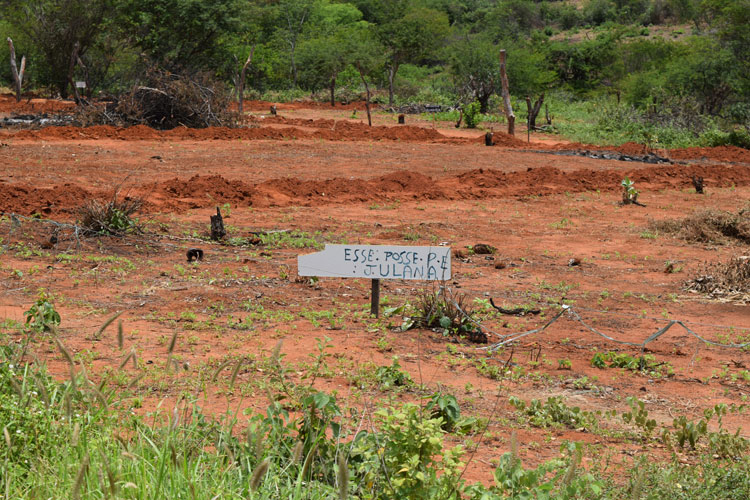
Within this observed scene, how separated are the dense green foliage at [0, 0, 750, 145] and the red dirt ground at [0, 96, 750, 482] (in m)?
12.4

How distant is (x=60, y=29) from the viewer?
3331 cm

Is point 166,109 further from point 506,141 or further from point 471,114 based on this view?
point 471,114

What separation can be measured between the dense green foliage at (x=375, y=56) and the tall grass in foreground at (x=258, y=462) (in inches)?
867

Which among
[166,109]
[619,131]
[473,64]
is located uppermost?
[473,64]

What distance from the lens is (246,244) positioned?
9086 millimetres

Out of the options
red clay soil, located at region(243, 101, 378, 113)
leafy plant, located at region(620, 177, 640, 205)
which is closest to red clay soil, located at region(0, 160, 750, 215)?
leafy plant, located at region(620, 177, 640, 205)

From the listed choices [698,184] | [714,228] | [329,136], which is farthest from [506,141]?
[714,228]

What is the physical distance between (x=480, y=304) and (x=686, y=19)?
2417 inches

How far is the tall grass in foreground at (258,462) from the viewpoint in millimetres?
2611

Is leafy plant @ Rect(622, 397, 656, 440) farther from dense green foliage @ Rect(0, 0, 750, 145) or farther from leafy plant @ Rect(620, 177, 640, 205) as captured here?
dense green foliage @ Rect(0, 0, 750, 145)

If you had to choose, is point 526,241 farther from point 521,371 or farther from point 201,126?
point 201,126

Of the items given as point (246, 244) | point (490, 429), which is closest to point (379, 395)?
point (490, 429)

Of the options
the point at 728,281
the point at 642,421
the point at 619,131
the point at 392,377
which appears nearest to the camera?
the point at 642,421

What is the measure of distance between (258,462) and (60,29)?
34018mm
